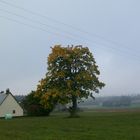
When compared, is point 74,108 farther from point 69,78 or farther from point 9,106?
point 9,106

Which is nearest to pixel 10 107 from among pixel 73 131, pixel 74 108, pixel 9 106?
pixel 9 106

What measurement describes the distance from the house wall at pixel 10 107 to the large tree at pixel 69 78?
927 inches

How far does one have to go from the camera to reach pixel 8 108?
112 meters

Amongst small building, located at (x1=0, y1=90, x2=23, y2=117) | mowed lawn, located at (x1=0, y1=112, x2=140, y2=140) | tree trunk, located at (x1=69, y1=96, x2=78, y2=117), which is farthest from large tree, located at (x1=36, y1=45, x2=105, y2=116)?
mowed lawn, located at (x1=0, y1=112, x2=140, y2=140)

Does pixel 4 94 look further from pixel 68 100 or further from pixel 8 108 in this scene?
pixel 68 100

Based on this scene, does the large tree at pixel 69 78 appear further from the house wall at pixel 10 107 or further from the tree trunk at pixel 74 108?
the house wall at pixel 10 107

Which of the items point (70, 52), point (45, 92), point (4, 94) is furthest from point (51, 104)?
point (4, 94)

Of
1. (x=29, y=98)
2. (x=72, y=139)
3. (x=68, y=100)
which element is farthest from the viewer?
(x=29, y=98)

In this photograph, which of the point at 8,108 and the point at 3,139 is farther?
the point at 8,108

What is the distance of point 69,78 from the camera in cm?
8812

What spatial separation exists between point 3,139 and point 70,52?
2352 inches

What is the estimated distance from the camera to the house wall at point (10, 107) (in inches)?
4392

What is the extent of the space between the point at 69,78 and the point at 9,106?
28.8m

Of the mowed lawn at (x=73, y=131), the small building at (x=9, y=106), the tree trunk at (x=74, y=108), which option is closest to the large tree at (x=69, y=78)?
the tree trunk at (x=74, y=108)
